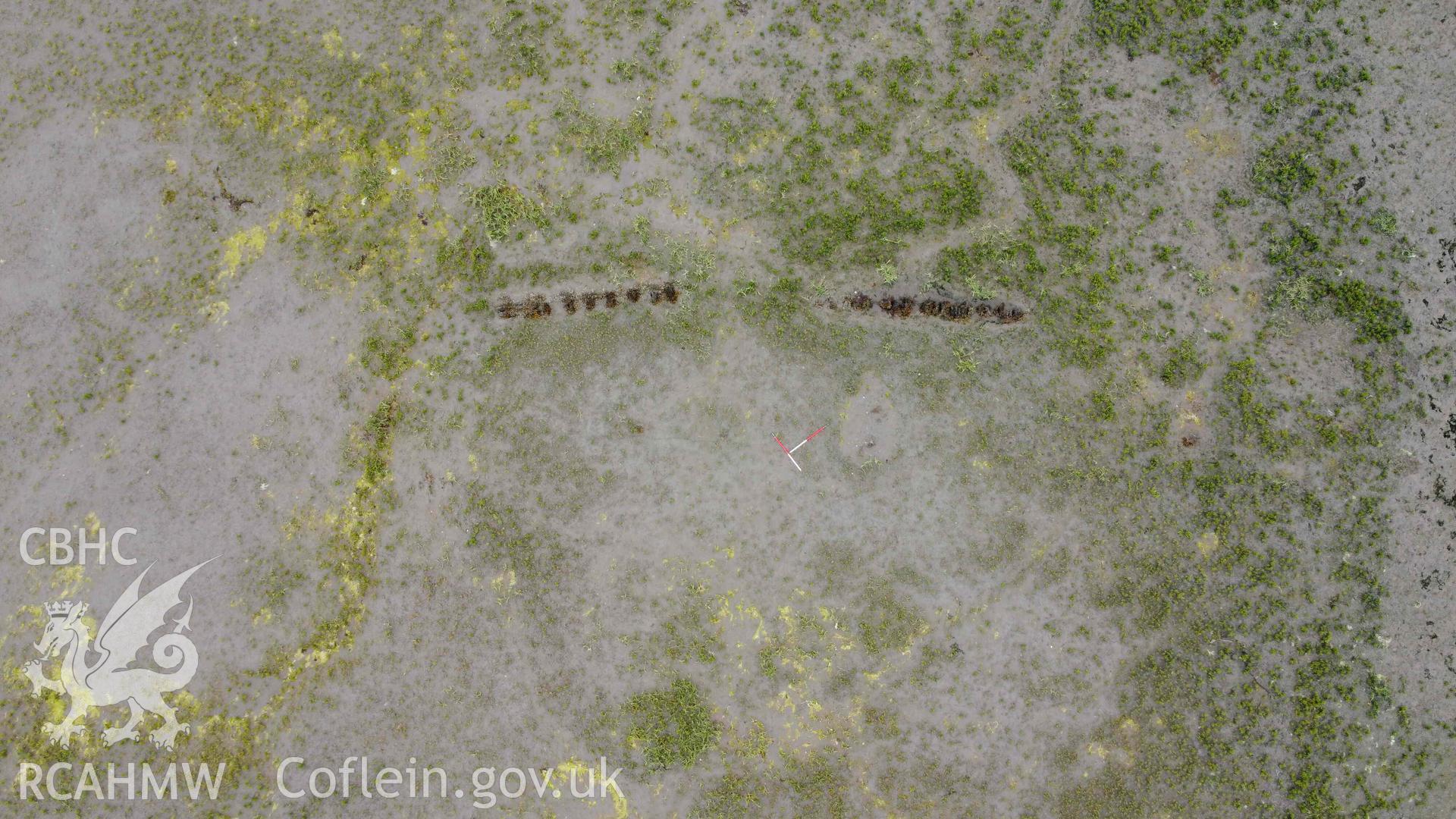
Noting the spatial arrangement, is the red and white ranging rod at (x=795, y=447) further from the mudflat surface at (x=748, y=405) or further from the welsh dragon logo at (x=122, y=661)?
the welsh dragon logo at (x=122, y=661)

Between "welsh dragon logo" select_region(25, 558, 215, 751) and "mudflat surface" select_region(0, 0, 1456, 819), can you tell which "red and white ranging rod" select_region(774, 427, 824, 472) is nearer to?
"mudflat surface" select_region(0, 0, 1456, 819)

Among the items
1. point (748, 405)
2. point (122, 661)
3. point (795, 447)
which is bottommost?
point (122, 661)

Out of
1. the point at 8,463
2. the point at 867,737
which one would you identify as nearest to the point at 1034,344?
the point at 867,737

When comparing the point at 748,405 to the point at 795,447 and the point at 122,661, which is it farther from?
A: the point at 122,661

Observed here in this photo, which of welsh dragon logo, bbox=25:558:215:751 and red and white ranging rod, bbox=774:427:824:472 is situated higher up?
red and white ranging rod, bbox=774:427:824:472

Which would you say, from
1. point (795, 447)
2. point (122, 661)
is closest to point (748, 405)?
point (795, 447)

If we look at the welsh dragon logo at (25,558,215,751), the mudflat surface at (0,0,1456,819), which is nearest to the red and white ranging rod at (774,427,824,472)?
the mudflat surface at (0,0,1456,819)

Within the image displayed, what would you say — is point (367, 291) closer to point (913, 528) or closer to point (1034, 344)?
point (913, 528)

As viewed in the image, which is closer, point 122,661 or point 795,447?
point 795,447

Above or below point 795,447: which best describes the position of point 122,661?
below
